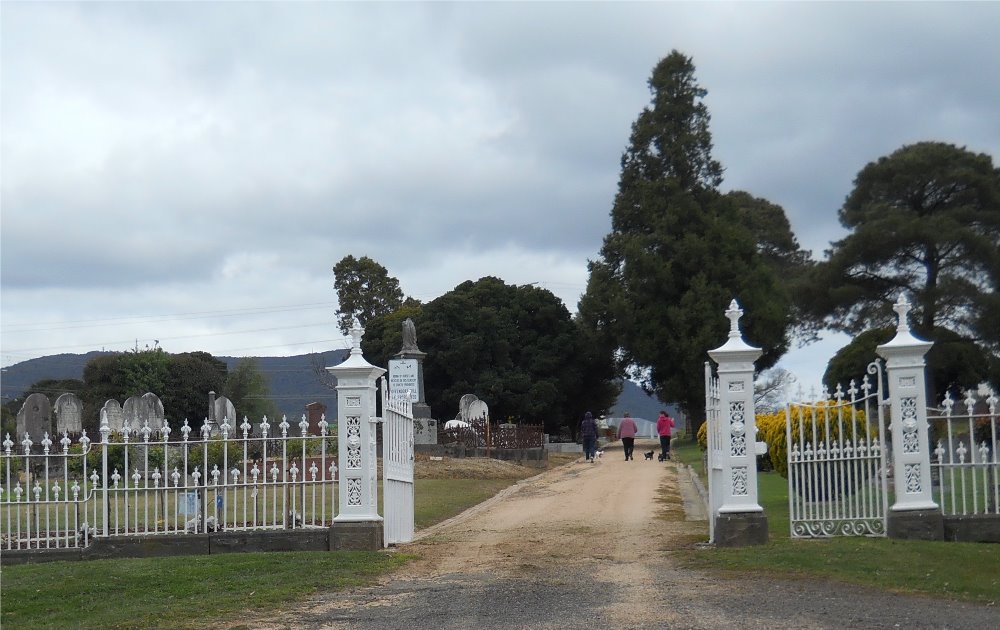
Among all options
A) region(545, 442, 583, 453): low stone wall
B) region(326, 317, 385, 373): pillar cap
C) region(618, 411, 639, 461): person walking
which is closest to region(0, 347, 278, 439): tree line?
region(545, 442, 583, 453): low stone wall

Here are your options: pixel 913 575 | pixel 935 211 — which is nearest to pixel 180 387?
pixel 935 211

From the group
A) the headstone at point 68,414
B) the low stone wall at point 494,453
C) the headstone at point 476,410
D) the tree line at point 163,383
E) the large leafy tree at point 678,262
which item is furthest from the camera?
the tree line at point 163,383

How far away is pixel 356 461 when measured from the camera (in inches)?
504

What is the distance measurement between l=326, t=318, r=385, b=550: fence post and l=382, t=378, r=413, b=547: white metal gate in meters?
0.29

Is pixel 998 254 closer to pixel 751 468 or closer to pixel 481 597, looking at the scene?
pixel 751 468

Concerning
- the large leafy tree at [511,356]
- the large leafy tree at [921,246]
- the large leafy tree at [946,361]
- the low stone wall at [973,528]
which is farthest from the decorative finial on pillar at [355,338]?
the large leafy tree at [511,356]

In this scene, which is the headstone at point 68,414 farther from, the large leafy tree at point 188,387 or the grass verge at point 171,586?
the large leafy tree at point 188,387

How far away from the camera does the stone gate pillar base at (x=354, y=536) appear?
12609 mm

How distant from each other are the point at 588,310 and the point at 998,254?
55.4ft

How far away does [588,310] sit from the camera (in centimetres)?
5009

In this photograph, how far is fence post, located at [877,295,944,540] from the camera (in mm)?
12234

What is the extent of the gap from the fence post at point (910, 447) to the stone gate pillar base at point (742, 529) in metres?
1.52

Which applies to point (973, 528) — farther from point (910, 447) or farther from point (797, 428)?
point (797, 428)

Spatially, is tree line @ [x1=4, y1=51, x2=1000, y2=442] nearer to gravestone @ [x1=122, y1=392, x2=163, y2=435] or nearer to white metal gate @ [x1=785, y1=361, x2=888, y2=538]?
→ gravestone @ [x1=122, y1=392, x2=163, y2=435]
